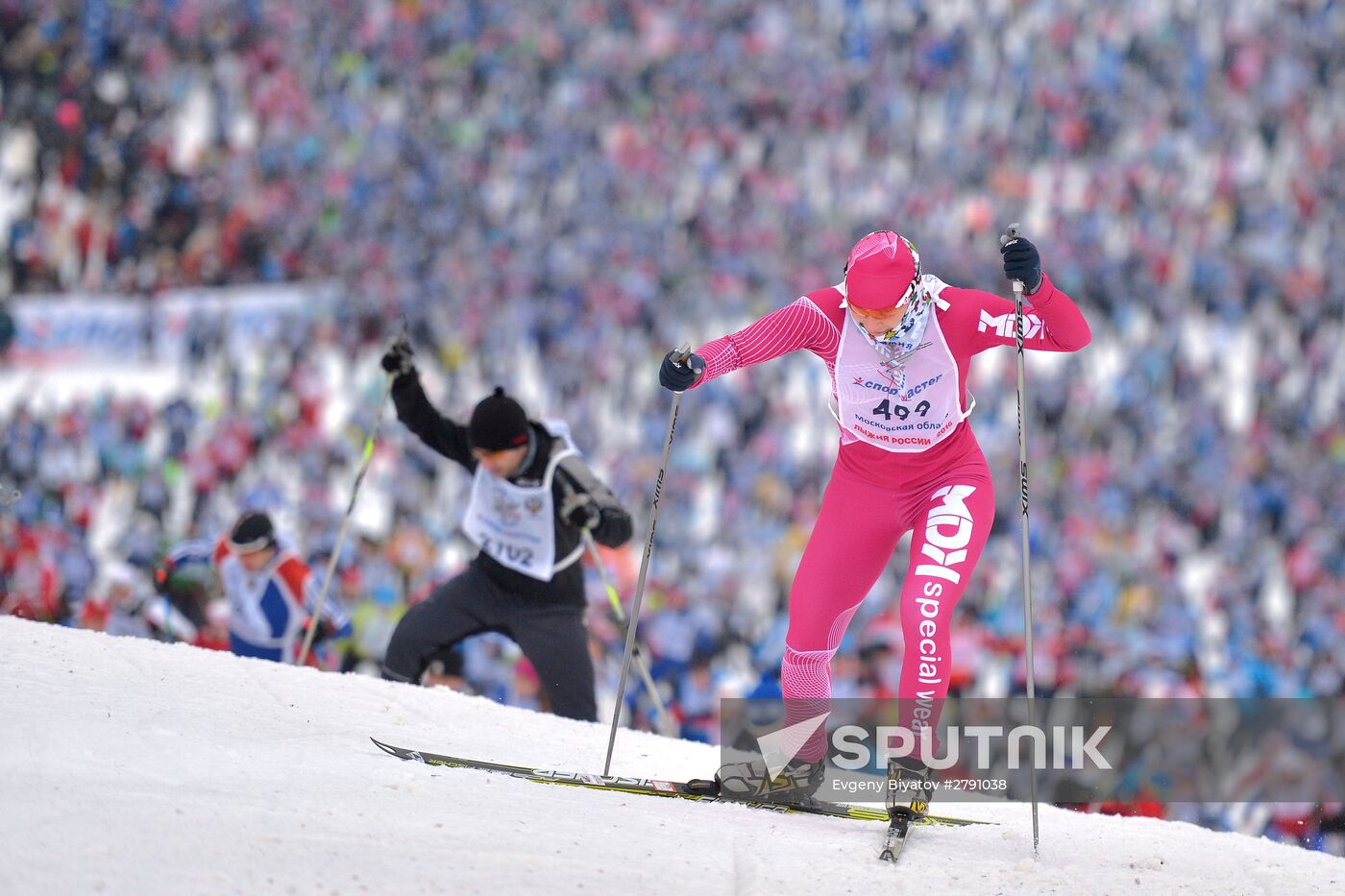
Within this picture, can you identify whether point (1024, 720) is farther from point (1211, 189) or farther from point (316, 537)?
point (1211, 189)

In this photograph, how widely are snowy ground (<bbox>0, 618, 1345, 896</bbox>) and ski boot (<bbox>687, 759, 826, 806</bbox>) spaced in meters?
0.26

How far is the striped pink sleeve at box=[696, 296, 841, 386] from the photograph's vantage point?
560 centimetres

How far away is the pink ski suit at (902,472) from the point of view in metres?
5.38

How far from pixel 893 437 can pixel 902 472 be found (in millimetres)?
149

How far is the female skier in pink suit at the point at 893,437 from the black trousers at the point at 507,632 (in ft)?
6.22

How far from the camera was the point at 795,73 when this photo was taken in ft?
82.7

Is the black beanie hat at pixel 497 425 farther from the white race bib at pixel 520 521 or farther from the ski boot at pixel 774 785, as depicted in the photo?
the ski boot at pixel 774 785

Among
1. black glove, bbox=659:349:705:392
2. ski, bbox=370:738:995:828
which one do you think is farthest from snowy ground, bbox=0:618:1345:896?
black glove, bbox=659:349:705:392

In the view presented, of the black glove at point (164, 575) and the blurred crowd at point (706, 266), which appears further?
the blurred crowd at point (706, 266)

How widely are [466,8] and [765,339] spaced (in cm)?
2126

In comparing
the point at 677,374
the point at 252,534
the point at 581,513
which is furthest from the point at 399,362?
the point at 677,374

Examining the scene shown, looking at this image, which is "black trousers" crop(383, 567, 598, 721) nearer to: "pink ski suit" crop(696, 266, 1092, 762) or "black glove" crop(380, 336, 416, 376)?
"black glove" crop(380, 336, 416, 376)

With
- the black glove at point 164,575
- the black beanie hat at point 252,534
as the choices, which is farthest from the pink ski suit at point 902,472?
the black glove at point 164,575

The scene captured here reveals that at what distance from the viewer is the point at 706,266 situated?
69.8ft
